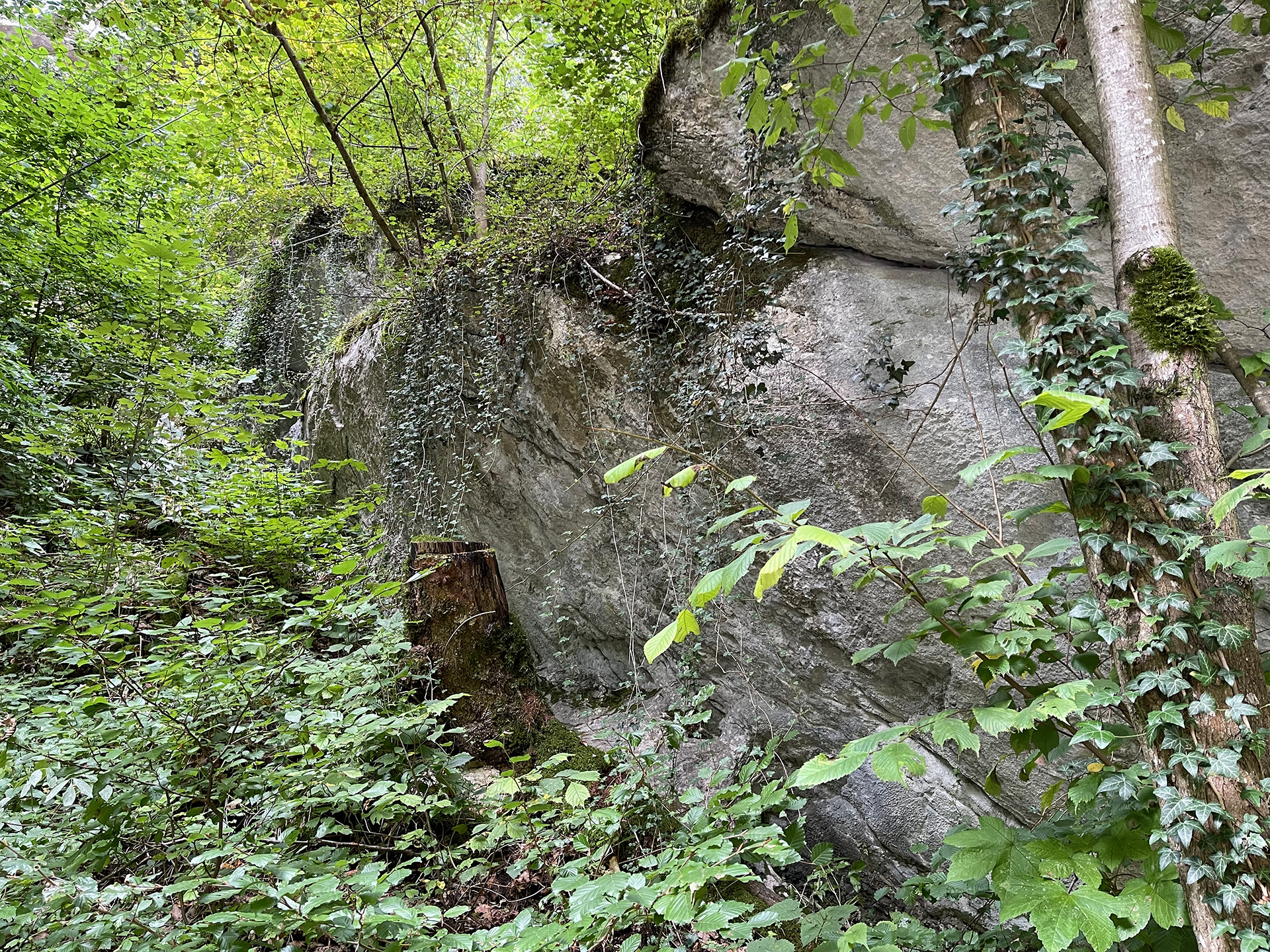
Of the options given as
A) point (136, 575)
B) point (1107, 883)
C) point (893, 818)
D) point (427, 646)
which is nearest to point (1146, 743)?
point (1107, 883)

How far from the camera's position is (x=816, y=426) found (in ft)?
9.36

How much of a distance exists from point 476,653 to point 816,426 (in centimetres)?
214

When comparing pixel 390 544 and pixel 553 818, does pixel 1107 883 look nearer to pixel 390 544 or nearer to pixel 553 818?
pixel 553 818

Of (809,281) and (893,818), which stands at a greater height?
(809,281)

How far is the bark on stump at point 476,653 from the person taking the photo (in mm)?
3090

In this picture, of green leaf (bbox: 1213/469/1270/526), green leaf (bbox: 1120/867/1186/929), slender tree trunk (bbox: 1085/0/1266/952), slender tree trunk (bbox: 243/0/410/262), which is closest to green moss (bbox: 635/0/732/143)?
slender tree trunk (bbox: 1085/0/1266/952)

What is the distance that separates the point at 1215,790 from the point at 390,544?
514 cm

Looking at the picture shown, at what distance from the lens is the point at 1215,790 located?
1171mm

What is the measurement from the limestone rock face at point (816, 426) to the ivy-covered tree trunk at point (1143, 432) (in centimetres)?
39

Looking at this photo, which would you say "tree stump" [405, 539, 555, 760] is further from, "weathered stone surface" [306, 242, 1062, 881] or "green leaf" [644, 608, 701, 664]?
"green leaf" [644, 608, 701, 664]

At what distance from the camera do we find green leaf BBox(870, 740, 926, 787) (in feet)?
3.20

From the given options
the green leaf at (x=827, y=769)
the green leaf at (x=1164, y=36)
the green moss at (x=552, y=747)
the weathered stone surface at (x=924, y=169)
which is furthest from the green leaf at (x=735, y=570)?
the green moss at (x=552, y=747)

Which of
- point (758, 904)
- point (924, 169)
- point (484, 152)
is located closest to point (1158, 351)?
point (924, 169)

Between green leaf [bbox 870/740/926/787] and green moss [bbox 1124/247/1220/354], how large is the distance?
3.68ft
